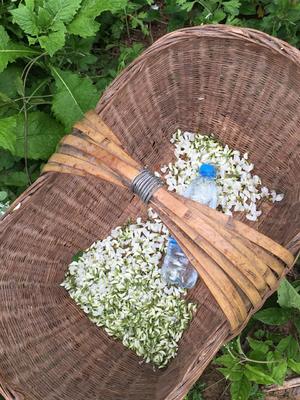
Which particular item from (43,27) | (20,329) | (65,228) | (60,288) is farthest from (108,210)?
(43,27)

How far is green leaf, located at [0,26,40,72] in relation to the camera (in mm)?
1783

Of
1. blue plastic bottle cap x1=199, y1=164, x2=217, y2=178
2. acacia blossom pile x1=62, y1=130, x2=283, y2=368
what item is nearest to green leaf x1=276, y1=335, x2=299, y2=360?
acacia blossom pile x1=62, y1=130, x2=283, y2=368

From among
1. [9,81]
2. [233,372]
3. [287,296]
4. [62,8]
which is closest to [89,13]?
[62,8]

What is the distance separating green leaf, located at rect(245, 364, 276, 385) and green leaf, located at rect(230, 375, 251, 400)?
0.07ft

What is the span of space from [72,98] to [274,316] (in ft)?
2.75

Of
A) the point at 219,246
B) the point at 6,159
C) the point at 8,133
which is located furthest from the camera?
the point at 6,159

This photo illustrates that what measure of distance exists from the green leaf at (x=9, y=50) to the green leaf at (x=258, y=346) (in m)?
1.03

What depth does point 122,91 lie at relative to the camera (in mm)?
1667

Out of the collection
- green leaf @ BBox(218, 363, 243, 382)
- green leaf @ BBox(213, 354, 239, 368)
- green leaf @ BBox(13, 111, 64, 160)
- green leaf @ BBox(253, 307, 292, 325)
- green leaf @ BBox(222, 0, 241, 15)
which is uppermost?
green leaf @ BBox(222, 0, 241, 15)

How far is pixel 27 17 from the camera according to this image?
169 centimetres

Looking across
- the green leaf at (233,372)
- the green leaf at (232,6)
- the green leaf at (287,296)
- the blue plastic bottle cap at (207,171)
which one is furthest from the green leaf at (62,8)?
the green leaf at (233,372)

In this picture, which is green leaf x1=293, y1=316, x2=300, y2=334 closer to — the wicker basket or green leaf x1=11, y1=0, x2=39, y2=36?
the wicker basket

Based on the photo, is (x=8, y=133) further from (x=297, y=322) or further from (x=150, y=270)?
(x=297, y=322)

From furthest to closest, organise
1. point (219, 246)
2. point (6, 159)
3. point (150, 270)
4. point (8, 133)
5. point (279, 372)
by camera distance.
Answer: point (6, 159) → point (150, 270) → point (8, 133) → point (279, 372) → point (219, 246)
